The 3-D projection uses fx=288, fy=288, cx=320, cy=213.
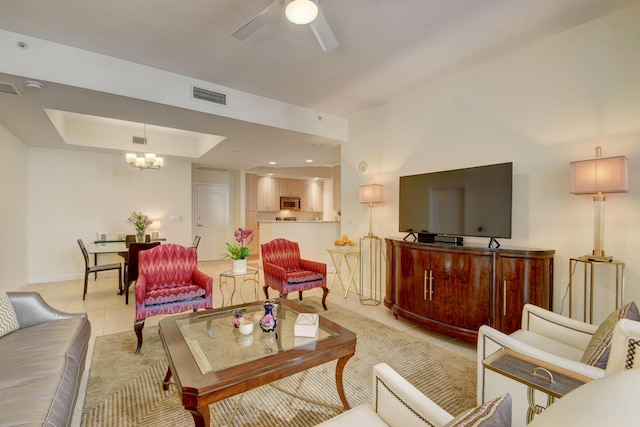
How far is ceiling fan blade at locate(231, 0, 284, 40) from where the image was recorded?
186 cm

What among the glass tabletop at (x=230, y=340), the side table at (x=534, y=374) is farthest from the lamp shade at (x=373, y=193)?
the side table at (x=534, y=374)

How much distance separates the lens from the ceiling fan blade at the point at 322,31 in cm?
200

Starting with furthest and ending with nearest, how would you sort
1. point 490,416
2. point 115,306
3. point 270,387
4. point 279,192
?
point 279,192 → point 115,306 → point 270,387 → point 490,416

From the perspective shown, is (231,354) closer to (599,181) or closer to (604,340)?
(604,340)

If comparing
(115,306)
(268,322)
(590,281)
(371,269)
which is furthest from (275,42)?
(115,306)

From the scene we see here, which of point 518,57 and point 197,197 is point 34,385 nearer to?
point 518,57

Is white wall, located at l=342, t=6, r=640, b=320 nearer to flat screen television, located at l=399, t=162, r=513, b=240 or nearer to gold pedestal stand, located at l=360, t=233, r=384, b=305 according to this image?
flat screen television, located at l=399, t=162, r=513, b=240

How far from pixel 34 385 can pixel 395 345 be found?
104 inches

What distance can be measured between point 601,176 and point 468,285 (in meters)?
1.36

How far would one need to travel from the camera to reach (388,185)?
4305 mm

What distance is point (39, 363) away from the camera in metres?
1.61

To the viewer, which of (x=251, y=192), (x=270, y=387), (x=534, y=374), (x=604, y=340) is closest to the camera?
(x=534, y=374)

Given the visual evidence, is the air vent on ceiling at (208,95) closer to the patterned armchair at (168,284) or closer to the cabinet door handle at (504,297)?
the patterned armchair at (168,284)

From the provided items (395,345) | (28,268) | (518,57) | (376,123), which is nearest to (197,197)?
(28,268)
